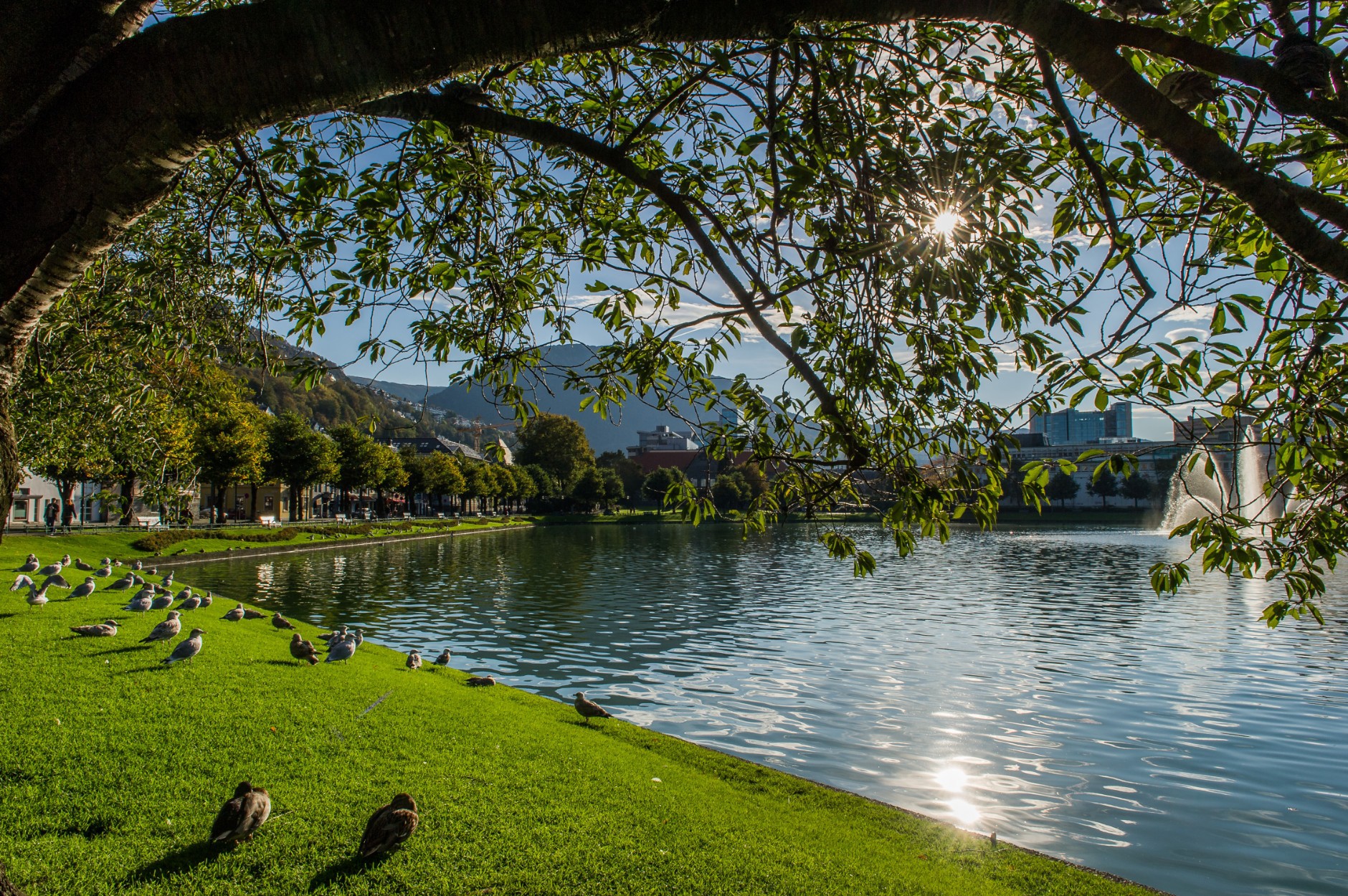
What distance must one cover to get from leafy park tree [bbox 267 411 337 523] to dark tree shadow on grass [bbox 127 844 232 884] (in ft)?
198

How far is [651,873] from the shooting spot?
5.55 meters

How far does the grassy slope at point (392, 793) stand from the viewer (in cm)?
513

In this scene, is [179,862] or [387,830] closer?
[179,862]

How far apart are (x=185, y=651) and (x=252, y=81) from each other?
1012 centimetres

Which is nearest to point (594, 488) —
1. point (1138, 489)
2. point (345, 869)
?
point (1138, 489)

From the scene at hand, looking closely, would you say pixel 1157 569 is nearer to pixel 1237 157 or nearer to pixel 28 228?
pixel 1237 157

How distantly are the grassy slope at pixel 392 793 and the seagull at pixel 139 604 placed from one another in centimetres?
438

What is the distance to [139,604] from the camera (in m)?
14.7

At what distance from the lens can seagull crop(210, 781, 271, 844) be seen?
17.3 feet

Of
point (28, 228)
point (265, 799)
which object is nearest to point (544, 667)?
point (265, 799)

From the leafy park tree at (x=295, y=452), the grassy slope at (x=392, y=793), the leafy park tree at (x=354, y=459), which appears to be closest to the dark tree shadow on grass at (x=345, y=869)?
the grassy slope at (x=392, y=793)

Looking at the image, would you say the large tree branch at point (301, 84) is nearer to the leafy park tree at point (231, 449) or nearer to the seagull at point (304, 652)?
the seagull at point (304, 652)

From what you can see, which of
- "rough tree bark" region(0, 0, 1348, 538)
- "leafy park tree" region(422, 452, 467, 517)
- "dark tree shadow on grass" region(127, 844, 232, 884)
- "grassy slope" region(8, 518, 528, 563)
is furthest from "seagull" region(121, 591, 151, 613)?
"leafy park tree" region(422, 452, 467, 517)

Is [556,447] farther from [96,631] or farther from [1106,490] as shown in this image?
[96,631]
